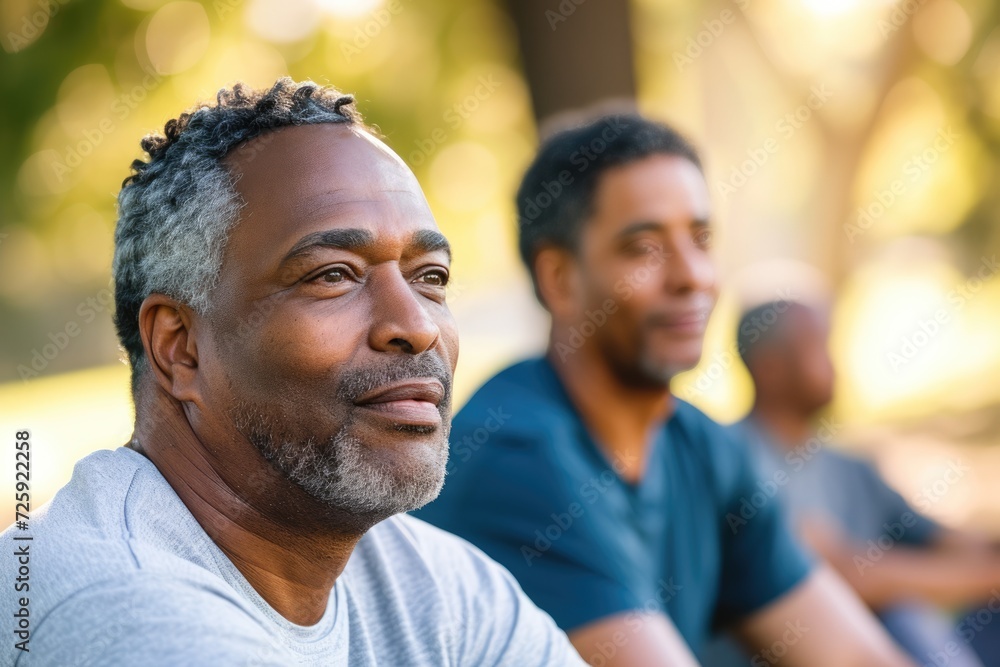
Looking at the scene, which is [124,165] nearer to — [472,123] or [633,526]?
[472,123]

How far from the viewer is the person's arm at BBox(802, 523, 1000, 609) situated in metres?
4.30

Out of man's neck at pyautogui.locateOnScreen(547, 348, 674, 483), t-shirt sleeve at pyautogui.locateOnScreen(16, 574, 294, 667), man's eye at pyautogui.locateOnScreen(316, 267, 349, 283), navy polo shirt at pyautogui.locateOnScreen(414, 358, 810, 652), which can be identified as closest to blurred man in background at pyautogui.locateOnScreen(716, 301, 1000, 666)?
navy polo shirt at pyautogui.locateOnScreen(414, 358, 810, 652)

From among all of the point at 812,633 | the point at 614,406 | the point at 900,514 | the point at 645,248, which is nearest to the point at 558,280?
the point at 645,248

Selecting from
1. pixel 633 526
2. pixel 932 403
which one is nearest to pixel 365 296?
pixel 633 526

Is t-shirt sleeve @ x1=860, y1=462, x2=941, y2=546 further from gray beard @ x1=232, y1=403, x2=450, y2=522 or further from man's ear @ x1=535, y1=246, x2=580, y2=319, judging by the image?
gray beard @ x1=232, y1=403, x2=450, y2=522

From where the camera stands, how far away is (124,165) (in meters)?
7.83

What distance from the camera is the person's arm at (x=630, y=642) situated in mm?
2598

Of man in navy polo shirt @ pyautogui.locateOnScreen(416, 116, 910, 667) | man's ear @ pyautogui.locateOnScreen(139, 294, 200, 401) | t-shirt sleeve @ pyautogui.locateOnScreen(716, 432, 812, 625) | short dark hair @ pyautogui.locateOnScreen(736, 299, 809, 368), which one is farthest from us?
short dark hair @ pyautogui.locateOnScreen(736, 299, 809, 368)

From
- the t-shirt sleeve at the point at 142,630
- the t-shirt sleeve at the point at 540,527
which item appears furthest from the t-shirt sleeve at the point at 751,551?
the t-shirt sleeve at the point at 142,630

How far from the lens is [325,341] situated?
1880 mm

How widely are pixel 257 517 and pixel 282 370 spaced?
28 centimetres

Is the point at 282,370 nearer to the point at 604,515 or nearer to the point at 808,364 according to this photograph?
the point at 604,515

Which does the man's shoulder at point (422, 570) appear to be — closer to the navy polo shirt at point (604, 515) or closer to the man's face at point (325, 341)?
the man's face at point (325, 341)

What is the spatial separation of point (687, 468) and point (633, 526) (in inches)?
12.4
